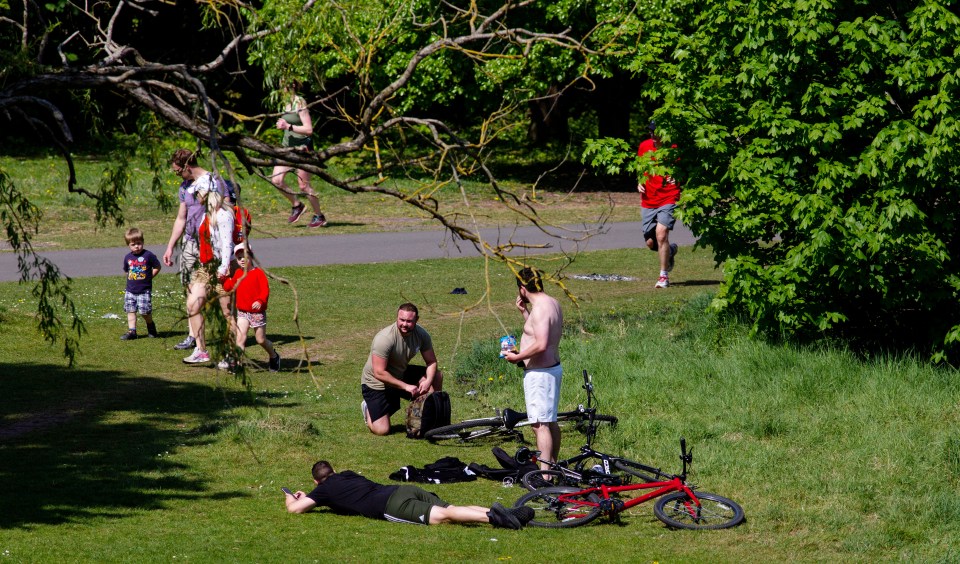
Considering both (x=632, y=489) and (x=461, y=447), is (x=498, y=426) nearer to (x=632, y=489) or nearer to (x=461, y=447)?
(x=461, y=447)

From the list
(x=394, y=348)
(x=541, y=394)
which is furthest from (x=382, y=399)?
(x=541, y=394)

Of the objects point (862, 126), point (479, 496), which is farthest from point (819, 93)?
point (479, 496)

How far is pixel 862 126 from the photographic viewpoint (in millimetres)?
11336

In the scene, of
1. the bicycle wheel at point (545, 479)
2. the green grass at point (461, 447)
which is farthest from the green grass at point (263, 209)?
the bicycle wheel at point (545, 479)

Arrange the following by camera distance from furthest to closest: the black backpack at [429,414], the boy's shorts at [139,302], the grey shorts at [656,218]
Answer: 1. the grey shorts at [656,218]
2. the boy's shorts at [139,302]
3. the black backpack at [429,414]

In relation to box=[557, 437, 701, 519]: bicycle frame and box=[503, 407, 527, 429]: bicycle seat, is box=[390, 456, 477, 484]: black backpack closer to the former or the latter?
box=[503, 407, 527, 429]: bicycle seat

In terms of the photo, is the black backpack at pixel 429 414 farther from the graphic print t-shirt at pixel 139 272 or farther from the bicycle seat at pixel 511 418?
the graphic print t-shirt at pixel 139 272

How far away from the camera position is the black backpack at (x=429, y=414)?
1035 centimetres

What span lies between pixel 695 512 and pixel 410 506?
199 centimetres

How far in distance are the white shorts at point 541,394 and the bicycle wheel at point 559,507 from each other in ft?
2.72

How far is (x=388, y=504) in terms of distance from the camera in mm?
8086

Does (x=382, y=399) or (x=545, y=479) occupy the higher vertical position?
(x=382, y=399)

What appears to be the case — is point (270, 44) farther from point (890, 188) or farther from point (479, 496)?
point (890, 188)

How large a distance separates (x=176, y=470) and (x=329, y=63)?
59.5 feet
